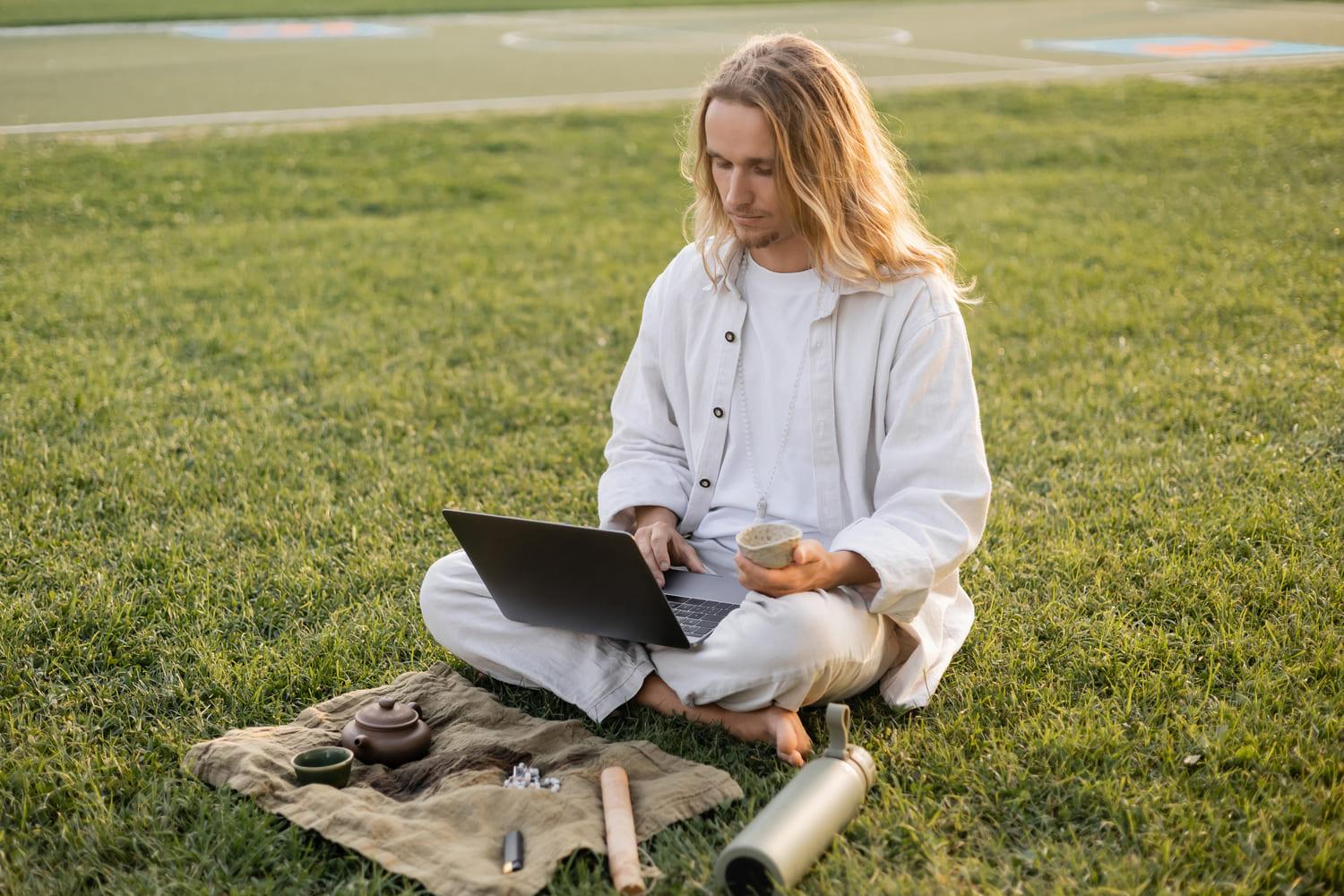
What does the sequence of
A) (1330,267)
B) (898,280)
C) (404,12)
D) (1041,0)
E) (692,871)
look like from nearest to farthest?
(692,871), (898,280), (1330,267), (404,12), (1041,0)

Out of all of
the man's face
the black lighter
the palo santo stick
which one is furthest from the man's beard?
the black lighter

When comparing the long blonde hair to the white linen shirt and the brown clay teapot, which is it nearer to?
the white linen shirt

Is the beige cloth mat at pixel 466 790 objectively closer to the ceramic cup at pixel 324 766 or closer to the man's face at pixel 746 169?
the ceramic cup at pixel 324 766

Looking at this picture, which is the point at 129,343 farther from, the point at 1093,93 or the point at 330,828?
the point at 1093,93

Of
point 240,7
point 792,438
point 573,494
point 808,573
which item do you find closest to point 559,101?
point 573,494

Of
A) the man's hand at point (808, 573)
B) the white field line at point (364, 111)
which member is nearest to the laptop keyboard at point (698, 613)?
the man's hand at point (808, 573)

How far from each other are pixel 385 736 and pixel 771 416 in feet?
4.33

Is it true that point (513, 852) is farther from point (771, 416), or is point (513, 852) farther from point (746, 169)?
point (746, 169)

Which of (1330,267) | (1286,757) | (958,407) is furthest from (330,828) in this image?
(1330,267)

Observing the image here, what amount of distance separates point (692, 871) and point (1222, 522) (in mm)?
2579

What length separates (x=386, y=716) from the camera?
10.1 ft

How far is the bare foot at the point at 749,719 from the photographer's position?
9.91 feet

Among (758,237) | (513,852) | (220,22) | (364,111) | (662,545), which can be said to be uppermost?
(220,22)

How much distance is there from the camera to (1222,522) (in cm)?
428
